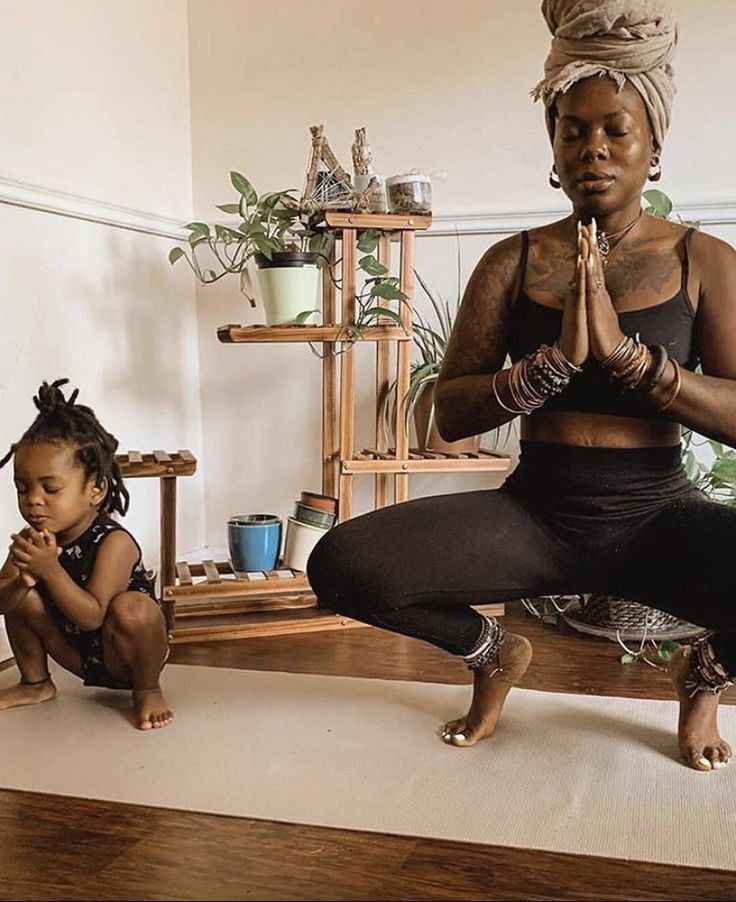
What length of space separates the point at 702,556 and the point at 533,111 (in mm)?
1352

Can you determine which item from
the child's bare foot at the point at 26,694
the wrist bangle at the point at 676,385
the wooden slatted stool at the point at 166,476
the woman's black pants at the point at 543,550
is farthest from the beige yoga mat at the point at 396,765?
the wrist bangle at the point at 676,385

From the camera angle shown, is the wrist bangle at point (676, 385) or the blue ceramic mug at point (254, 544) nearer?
the wrist bangle at point (676, 385)

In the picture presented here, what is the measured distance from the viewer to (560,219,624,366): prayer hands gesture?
120cm

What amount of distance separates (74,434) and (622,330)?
83 cm

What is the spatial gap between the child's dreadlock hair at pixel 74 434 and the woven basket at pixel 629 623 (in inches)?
38.1

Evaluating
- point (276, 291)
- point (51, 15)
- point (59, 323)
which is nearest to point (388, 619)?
point (276, 291)

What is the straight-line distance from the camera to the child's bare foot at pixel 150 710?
1460 millimetres

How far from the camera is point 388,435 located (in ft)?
7.45

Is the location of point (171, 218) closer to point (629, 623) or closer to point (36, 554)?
point (36, 554)

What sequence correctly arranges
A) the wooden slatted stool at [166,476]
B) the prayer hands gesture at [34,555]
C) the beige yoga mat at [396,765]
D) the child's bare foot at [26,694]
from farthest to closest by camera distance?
1. the wooden slatted stool at [166,476]
2. the child's bare foot at [26,694]
3. the prayer hands gesture at [34,555]
4. the beige yoga mat at [396,765]

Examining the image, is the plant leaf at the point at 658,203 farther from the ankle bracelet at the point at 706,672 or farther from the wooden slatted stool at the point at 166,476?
the wooden slatted stool at the point at 166,476

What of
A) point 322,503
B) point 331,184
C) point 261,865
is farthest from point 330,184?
point 261,865

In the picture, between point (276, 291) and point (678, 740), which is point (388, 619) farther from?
point (276, 291)

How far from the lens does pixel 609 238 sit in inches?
54.1
